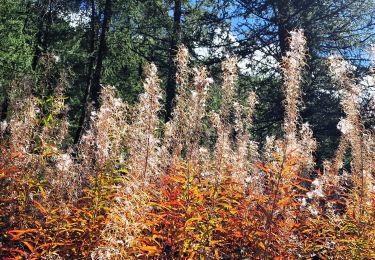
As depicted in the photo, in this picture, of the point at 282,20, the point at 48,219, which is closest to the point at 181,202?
the point at 48,219

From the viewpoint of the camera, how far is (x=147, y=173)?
3.57 m

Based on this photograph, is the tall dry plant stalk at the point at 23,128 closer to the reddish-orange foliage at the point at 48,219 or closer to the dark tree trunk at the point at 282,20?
the reddish-orange foliage at the point at 48,219

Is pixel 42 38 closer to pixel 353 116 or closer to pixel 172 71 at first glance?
pixel 172 71

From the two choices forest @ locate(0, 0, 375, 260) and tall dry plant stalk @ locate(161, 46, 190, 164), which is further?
tall dry plant stalk @ locate(161, 46, 190, 164)

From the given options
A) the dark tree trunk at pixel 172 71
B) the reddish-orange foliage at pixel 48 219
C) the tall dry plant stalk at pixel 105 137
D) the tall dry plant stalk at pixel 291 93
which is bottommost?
the reddish-orange foliage at pixel 48 219

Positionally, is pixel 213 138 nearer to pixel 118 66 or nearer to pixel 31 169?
pixel 118 66

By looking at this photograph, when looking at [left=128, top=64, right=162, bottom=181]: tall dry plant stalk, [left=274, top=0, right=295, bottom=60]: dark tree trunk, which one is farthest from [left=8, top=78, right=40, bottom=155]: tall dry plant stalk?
[left=274, top=0, right=295, bottom=60]: dark tree trunk

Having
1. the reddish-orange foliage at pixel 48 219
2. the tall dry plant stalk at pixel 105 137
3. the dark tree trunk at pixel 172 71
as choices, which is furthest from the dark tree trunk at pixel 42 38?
the reddish-orange foliage at pixel 48 219

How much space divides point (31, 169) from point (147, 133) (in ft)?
5.27

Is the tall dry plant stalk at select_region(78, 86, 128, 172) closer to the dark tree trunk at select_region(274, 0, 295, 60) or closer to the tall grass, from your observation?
the tall grass

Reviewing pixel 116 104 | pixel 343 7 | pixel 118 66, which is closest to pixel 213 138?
pixel 343 7

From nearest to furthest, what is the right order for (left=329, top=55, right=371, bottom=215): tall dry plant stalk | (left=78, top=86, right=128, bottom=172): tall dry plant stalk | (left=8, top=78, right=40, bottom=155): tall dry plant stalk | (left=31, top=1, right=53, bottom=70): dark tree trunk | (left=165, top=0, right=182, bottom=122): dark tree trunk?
(left=78, top=86, right=128, bottom=172): tall dry plant stalk
(left=329, top=55, right=371, bottom=215): tall dry plant stalk
(left=8, top=78, right=40, bottom=155): tall dry plant stalk
(left=165, top=0, right=182, bottom=122): dark tree trunk
(left=31, top=1, right=53, bottom=70): dark tree trunk

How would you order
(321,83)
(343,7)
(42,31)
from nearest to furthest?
1. (343,7)
2. (321,83)
3. (42,31)

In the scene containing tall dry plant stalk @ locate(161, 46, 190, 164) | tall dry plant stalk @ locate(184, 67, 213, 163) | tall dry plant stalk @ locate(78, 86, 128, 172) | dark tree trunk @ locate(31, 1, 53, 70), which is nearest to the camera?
tall dry plant stalk @ locate(78, 86, 128, 172)
